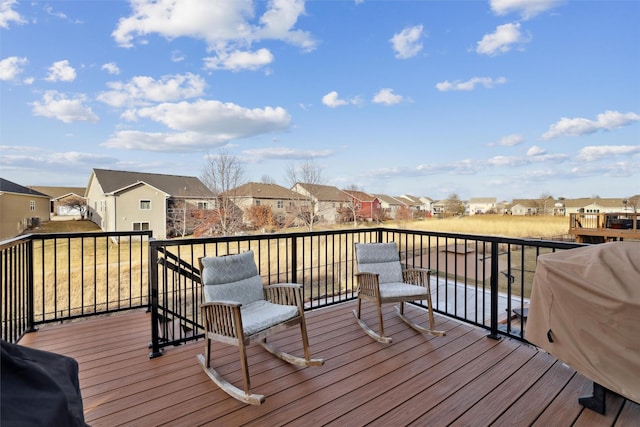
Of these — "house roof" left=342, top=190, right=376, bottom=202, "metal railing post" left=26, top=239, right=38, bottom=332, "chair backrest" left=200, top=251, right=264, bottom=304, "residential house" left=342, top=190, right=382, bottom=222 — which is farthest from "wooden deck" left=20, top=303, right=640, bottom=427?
"house roof" left=342, top=190, right=376, bottom=202

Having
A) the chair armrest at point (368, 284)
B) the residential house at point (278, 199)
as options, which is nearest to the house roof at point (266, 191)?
the residential house at point (278, 199)

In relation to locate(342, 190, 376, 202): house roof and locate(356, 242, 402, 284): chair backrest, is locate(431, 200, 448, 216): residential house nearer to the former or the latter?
locate(342, 190, 376, 202): house roof

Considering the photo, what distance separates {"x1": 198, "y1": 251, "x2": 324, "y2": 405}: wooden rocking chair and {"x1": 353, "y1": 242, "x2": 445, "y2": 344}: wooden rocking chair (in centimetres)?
90

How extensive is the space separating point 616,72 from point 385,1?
765 centimetres

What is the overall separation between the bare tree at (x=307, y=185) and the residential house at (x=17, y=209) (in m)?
12.3

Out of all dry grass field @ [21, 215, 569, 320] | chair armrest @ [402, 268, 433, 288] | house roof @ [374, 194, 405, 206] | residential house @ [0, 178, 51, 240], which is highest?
house roof @ [374, 194, 405, 206]

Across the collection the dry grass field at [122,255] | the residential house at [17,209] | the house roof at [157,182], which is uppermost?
the house roof at [157,182]

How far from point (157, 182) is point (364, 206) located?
14822mm

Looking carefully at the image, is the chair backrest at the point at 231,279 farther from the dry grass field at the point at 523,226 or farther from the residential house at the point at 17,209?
the dry grass field at the point at 523,226

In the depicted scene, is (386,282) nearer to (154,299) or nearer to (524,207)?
(154,299)

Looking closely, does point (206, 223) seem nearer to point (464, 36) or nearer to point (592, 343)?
point (464, 36)

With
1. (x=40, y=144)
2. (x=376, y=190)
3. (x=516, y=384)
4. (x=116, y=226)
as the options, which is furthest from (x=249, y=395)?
(x=376, y=190)

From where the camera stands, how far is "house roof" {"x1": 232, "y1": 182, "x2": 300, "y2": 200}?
62.7 feet

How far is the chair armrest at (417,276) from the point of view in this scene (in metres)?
3.49
